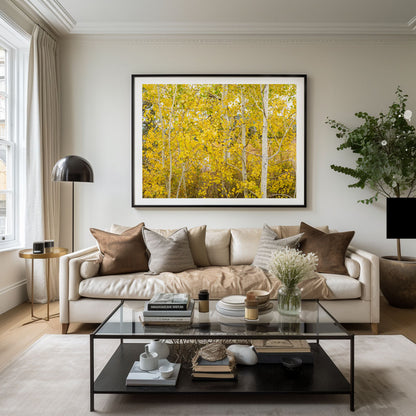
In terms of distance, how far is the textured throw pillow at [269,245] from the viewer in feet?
11.4

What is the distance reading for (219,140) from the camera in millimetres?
4180

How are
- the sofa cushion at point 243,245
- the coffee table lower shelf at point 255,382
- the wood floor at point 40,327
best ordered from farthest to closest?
the sofa cushion at point 243,245 → the wood floor at point 40,327 → the coffee table lower shelf at point 255,382

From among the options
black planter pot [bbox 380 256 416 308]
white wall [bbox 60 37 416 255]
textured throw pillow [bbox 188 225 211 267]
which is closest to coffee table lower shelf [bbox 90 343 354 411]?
textured throw pillow [bbox 188 225 211 267]

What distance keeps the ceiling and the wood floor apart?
2889 mm

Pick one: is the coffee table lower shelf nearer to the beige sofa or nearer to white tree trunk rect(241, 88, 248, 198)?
the beige sofa

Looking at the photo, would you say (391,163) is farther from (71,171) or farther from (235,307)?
(71,171)

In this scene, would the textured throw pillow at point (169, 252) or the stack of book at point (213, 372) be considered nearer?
the stack of book at point (213, 372)

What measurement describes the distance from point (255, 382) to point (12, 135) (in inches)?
134

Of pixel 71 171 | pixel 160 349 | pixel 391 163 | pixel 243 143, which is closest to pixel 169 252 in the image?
pixel 71 171

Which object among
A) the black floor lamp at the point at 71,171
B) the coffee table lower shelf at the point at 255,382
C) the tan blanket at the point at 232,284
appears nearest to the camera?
the coffee table lower shelf at the point at 255,382

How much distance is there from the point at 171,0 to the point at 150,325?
9.79ft

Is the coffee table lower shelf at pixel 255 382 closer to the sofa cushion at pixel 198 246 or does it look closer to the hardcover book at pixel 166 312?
the hardcover book at pixel 166 312

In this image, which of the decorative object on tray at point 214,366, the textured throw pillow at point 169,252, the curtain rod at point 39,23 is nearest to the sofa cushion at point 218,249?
the textured throw pillow at point 169,252

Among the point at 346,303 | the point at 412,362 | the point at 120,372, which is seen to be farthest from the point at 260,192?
the point at 120,372
